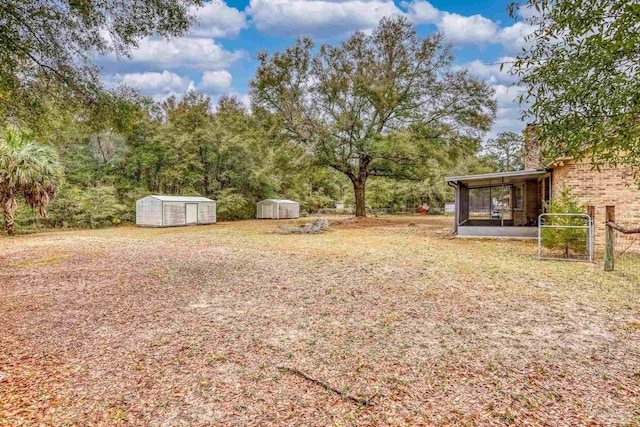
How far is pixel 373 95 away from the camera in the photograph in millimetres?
18438

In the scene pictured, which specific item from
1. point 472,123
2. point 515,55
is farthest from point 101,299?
point 472,123

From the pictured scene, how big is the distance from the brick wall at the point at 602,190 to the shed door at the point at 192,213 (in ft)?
58.8

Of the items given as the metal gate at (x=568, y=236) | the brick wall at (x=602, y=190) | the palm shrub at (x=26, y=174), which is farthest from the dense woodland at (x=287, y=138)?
the metal gate at (x=568, y=236)

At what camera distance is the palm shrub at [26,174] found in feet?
40.4

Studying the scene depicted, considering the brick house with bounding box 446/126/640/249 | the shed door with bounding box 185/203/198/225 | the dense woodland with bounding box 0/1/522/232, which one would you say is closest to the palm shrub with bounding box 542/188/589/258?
the brick house with bounding box 446/126/640/249

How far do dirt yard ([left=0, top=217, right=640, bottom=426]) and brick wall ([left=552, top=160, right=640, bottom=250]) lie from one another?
13.2 ft

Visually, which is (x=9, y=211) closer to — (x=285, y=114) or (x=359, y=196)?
(x=285, y=114)

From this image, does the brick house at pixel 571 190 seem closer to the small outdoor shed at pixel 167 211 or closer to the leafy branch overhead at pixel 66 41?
the leafy branch overhead at pixel 66 41

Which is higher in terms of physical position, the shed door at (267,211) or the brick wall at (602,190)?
the brick wall at (602,190)

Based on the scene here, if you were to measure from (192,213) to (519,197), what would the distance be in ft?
57.7

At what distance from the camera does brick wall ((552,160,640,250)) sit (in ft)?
30.4

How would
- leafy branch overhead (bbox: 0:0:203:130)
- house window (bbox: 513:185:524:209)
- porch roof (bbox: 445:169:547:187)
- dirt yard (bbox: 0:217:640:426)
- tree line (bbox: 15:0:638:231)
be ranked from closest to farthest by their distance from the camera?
dirt yard (bbox: 0:217:640:426)
tree line (bbox: 15:0:638:231)
leafy branch overhead (bbox: 0:0:203:130)
porch roof (bbox: 445:169:547:187)
house window (bbox: 513:185:524:209)

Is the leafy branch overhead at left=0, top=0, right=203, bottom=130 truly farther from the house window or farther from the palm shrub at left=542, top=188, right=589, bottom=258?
the house window

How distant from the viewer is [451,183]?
1345 centimetres
